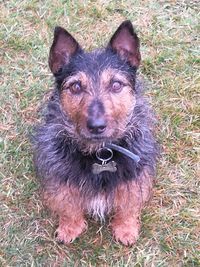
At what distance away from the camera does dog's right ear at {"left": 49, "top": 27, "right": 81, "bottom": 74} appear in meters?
3.05

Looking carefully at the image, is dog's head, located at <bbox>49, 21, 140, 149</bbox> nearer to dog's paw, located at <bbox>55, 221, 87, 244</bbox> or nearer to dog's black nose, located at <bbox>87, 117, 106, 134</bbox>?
dog's black nose, located at <bbox>87, 117, 106, 134</bbox>

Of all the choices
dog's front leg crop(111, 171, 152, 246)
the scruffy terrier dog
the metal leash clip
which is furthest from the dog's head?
dog's front leg crop(111, 171, 152, 246)

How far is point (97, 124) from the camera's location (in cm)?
285

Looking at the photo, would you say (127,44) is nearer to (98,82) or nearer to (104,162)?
(98,82)

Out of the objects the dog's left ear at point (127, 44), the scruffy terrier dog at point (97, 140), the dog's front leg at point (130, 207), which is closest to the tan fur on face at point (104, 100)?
the scruffy terrier dog at point (97, 140)

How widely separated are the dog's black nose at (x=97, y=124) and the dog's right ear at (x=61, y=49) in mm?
442

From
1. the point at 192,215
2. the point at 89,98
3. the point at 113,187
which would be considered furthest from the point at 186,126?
the point at 89,98

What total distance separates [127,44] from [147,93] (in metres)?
1.28

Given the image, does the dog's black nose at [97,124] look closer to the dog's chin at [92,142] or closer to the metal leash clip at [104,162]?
the dog's chin at [92,142]

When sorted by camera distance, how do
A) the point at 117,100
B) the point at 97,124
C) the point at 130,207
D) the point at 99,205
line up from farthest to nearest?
1. the point at 130,207
2. the point at 99,205
3. the point at 117,100
4. the point at 97,124

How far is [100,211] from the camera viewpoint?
11.4 feet

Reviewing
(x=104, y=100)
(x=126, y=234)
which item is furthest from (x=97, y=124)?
(x=126, y=234)

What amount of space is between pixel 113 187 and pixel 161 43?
5.91 ft

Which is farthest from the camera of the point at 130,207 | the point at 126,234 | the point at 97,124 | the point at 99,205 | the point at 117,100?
the point at 126,234
